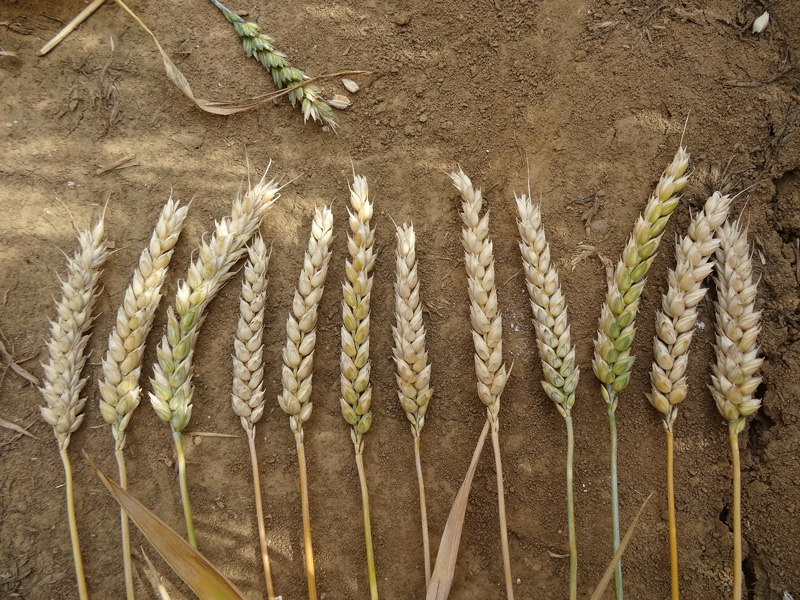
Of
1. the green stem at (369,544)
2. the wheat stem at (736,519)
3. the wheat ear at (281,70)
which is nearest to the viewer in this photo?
the wheat stem at (736,519)

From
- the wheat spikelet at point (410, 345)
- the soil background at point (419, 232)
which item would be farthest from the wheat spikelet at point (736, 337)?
the wheat spikelet at point (410, 345)

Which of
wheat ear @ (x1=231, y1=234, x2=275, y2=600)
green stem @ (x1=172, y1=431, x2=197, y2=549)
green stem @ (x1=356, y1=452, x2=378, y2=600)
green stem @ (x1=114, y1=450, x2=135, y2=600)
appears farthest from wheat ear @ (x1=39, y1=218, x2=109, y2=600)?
green stem @ (x1=356, y1=452, x2=378, y2=600)

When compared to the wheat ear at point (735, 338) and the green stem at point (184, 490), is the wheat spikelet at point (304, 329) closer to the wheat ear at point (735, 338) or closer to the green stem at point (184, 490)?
the green stem at point (184, 490)

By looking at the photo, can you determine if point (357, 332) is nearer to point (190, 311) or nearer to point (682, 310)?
point (190, 311)

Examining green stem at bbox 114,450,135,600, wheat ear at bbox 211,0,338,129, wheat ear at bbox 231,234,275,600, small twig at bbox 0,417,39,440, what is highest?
wheat ear at bbox 211,0,338,129

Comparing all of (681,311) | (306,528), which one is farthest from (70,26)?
(681,311)

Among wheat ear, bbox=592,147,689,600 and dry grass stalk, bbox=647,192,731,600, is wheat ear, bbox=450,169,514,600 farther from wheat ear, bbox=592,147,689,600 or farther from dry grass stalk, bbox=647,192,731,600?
dry grass stalk, bbox=647,192,731,600
